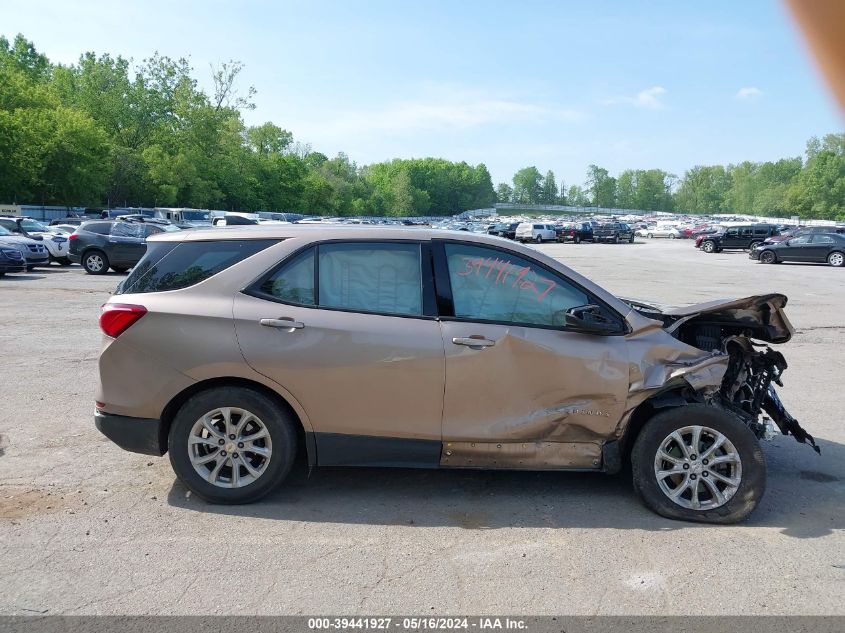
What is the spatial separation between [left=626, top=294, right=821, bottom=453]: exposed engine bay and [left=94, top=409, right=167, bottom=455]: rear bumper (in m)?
3.33

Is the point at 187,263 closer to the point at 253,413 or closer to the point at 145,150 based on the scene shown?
the point at 253,413

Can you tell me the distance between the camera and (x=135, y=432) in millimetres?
4457

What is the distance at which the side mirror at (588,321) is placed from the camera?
4.36 meters

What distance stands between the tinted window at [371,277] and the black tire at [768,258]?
104ft

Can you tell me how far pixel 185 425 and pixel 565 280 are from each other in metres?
2.56

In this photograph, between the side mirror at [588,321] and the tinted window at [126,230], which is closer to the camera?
the side mirror at [588,321]

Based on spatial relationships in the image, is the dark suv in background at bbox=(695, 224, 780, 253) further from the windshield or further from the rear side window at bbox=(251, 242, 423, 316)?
the rear side window at bbox=(251, 242, 423, 316)

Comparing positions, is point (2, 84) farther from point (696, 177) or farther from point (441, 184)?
point (696, 177)

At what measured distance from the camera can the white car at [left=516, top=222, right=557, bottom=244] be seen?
186 ft

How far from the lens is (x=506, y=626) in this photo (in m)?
3.17

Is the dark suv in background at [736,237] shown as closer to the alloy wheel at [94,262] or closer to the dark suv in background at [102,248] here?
the dark suv in background at [102,248]

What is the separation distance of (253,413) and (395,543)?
3.85ft

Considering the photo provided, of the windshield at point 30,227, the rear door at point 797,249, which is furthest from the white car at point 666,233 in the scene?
the windshield at point 30,227

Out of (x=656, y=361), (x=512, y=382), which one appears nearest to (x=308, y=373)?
(x=512, y=382)
